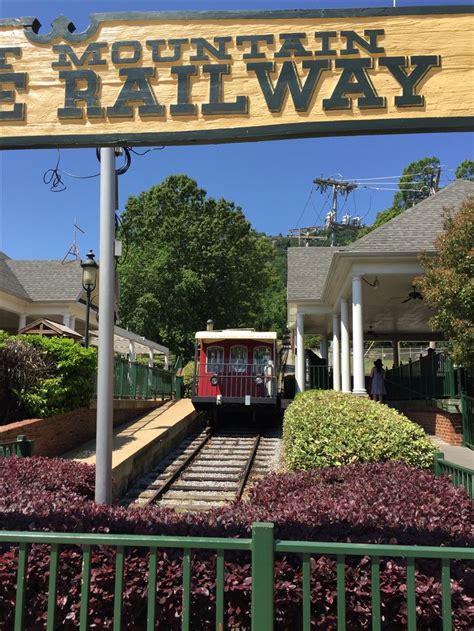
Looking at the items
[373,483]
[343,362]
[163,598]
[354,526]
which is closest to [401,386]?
[343,362]

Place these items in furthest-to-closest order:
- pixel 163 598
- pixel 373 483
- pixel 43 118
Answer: pixel 373 483, pixel 43 118, pixel 163 598

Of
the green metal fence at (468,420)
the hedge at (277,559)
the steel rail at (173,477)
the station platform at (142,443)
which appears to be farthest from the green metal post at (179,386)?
the hedge at (277,559)

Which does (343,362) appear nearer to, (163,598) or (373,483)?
(373,483)

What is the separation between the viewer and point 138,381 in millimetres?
18375

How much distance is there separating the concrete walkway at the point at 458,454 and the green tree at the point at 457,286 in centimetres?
183

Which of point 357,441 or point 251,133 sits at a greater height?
point 251,133

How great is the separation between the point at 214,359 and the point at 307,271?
22.9ft

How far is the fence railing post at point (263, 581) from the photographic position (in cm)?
235

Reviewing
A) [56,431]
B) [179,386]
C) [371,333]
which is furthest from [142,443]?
[371,333]

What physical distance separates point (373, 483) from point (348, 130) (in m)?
3.21

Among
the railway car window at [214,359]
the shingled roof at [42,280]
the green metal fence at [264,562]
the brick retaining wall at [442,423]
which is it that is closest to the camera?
the green metal fence at [264,562]

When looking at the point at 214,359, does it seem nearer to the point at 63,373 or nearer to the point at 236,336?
the point at 236,336

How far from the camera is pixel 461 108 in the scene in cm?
354

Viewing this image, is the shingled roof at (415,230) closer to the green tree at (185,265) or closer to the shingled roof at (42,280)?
the shingled roof at (42,280)
